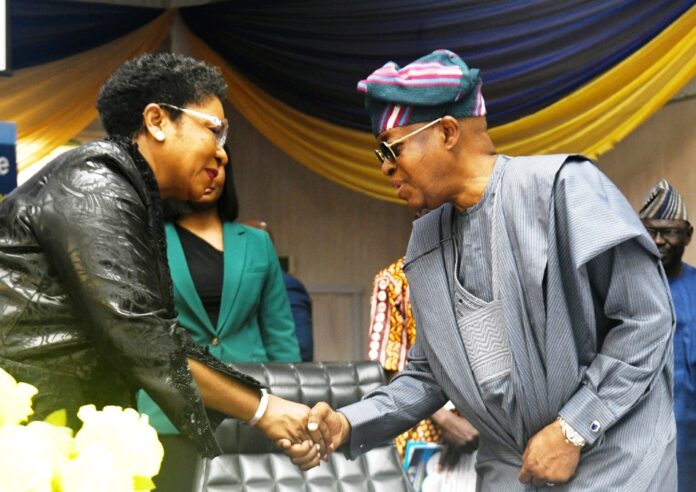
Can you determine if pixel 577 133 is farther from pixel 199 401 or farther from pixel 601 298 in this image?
pixel 199 401

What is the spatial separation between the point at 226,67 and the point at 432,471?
332 centimetres

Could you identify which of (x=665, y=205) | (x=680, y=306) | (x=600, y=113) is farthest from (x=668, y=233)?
(x=600, y=113)

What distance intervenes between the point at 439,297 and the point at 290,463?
3.02ft

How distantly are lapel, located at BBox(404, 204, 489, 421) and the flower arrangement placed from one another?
1444 millimetres

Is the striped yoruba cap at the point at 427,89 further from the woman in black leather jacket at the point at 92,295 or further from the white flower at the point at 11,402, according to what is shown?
the white flower at the point at 11,402

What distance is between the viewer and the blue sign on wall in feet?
12.2

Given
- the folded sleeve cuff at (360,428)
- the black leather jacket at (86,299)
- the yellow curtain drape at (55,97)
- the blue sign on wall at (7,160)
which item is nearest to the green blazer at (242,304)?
the blue sign on wall at (7,160)

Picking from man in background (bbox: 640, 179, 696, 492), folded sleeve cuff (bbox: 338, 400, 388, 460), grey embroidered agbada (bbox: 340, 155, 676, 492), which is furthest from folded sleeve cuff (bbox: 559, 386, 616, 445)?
man in background (bbox: 640, 179, 696, 492)

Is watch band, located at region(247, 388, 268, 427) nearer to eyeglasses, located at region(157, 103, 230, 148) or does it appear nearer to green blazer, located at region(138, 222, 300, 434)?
eyeglasses, located at region(157, 103, 230, 148)

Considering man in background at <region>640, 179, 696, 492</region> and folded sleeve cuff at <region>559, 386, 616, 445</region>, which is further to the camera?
man in background at <region>640, 179, 696, 492</region>

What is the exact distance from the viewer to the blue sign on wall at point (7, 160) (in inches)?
147

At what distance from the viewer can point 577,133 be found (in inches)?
201

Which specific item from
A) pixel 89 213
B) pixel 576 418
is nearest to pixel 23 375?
pixel 89 213

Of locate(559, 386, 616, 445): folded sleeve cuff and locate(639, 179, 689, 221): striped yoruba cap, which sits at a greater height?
locate(559, 386, 616, 445): folded sleeve cuff
